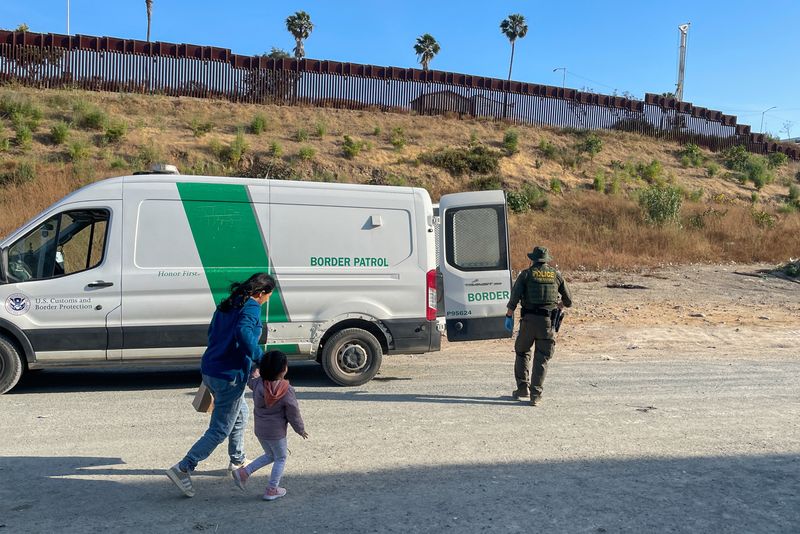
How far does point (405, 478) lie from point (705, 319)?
11.3m

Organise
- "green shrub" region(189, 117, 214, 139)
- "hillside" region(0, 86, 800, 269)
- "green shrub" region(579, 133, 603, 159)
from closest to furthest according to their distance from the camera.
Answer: "hillside" region(0, 86, 800, 269)
"green shrub" region(189, 117, 214, 139)
"green shrub" region(579, 133, 603, 159)

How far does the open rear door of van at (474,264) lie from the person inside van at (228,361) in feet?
14.8

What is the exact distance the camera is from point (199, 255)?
323 inches

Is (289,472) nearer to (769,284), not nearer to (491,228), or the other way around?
(491,228)

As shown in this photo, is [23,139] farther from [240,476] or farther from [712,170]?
[712,170]

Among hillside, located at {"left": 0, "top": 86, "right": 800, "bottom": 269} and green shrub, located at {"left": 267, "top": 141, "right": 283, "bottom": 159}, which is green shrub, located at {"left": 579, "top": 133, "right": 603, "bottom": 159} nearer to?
hillside, located at {"left": 0, "top": 86, "right": 800, "bottom": 269}

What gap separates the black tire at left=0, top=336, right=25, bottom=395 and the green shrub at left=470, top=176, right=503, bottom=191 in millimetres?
22395

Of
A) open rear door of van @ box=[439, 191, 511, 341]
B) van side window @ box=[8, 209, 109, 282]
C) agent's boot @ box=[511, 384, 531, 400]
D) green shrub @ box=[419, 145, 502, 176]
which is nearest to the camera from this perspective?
van side window @ box=[8, 209, 109, 282]

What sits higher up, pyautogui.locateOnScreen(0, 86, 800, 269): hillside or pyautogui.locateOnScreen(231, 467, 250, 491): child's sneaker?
pyautogui.locateOnScreen(0, 86, 800, 269): hillside

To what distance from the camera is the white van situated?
26.3 feet

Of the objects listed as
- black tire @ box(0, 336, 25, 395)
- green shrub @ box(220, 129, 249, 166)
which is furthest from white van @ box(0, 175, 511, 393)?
green shrub @ box(220, 129, 249, 166)

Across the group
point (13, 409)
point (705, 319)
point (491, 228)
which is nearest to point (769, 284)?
point (705, 319)

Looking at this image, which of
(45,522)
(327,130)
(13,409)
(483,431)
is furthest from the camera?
(327,130)

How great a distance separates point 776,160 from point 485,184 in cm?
2152
